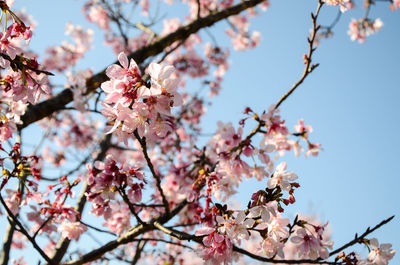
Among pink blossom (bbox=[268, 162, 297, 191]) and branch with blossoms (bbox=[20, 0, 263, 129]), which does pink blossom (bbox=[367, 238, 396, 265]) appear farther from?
branch with blossoms (bbox=[20, 0, 263, 129])

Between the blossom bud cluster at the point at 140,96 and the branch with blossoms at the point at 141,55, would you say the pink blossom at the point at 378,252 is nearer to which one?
the blossom bud cluster at the point at 140,96

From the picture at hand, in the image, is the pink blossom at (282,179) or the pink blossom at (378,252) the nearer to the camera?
the pink blossom at (282,179)

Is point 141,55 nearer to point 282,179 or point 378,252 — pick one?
point 282,179

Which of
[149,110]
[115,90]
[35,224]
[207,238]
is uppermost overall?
[35,224]

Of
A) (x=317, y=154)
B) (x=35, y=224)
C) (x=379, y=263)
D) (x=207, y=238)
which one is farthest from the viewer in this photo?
(x=317, y=154)

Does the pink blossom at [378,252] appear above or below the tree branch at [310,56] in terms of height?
below

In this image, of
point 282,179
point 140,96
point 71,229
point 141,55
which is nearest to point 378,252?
point 282,179

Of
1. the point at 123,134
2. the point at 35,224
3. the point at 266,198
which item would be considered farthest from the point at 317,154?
the point at 35,224

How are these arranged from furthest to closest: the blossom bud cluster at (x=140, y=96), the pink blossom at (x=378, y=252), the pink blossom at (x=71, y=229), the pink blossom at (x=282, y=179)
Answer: the pink blossom at (x=71, y=229) → the pink blossom at (x=378, y=252) → the pink blossom at (x=282, y=179) → the blossom bud cluster at (x=140, y=96)

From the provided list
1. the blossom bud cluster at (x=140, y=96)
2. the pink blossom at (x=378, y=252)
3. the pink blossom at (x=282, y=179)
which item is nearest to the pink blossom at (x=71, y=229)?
the blossom bud cluster at (x=140, y=96)

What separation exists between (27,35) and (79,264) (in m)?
1.66

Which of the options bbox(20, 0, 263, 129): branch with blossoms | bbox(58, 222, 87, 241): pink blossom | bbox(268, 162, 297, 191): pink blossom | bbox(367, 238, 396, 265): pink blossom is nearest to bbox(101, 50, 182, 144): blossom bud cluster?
bbox(268, 162, 297, 191): pink blossom

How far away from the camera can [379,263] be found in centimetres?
192

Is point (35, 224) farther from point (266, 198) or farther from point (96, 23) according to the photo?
point (96, 23)
